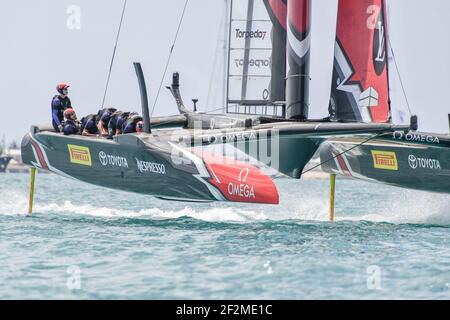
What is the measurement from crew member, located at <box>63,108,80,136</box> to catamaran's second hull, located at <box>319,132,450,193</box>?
2939 mm

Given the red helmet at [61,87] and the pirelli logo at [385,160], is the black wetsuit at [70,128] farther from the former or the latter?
the pirelli logo at [385,160]

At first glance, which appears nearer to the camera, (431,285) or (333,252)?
(431,285)

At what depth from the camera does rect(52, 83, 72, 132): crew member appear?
36.2ft

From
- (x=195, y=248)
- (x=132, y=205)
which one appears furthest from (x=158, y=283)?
(x=132, y=205)

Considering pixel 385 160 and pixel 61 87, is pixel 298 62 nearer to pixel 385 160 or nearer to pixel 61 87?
pixel 385 160

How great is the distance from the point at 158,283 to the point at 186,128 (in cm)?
532

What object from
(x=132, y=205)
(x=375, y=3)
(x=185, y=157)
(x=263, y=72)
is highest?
(x=375, y=3)

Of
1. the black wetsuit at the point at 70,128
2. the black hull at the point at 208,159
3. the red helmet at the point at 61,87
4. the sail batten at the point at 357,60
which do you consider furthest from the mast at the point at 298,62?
the red helmet at the point at 61,87

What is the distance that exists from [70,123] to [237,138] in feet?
8.18

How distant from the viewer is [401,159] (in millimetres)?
10445

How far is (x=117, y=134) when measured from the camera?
34.0ft

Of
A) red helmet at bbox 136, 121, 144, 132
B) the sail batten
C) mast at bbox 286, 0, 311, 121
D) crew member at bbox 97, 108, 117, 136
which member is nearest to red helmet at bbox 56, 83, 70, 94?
crew member at bbox 97, 108, 117, 136

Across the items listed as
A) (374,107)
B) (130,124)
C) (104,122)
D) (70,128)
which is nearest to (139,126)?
(130,124)
